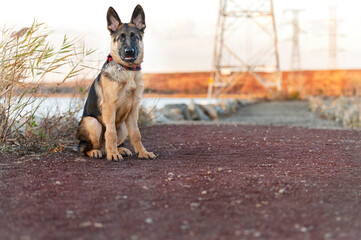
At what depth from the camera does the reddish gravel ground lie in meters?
2.87

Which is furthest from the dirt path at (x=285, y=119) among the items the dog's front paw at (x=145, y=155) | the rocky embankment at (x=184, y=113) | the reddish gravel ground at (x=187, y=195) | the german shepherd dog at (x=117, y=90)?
the german shepherd dog at (x=117, y=90)

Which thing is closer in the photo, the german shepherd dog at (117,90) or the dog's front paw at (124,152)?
the german shepherd dog at (117,90)

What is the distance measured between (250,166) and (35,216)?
266 cm

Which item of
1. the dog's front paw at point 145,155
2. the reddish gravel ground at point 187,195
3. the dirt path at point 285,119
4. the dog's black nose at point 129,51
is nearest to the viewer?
the reddish gravel ground at point 187,195

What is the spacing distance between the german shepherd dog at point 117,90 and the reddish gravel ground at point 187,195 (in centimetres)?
28

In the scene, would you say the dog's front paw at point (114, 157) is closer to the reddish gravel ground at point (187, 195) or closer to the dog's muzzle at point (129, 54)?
the reddish gravel ground at point (187, 195)

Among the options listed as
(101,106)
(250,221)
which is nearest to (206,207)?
(250,221)

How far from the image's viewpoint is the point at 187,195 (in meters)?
3.66

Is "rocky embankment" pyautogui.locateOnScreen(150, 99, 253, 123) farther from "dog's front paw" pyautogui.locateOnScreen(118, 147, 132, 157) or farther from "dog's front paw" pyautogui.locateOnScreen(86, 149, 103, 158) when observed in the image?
"dog's front paw" pyautogui.locateOnScreen(86, 149, 103, 158)

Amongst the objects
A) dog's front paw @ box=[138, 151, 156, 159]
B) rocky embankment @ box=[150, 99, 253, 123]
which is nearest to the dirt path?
rocky embankment @ box=[150, 99, 253, 123]

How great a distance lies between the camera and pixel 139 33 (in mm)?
5324

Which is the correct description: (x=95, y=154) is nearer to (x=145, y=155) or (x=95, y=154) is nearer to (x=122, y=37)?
(x=145, y=155)

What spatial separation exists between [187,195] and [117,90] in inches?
81.2

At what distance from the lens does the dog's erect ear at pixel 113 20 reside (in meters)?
5.31
